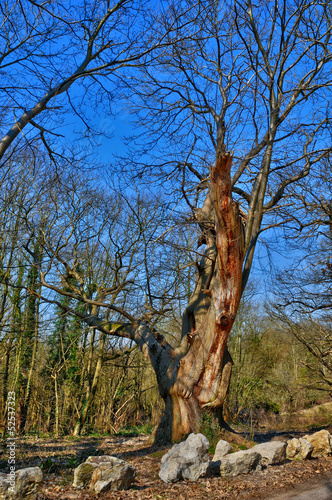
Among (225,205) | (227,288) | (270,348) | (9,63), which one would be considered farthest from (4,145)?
(270,348)

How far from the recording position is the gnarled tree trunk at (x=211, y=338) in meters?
6.26

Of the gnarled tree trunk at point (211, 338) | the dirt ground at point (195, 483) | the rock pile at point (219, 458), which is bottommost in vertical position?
the dirt ground at point (195, 483)

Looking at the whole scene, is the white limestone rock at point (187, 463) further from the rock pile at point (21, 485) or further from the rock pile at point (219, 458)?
the rock pile at point (21, 485)

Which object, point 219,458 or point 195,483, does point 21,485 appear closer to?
point 195,483

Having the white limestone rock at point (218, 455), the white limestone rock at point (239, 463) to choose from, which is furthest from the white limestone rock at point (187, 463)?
the white limestone rock at point (239, 463)

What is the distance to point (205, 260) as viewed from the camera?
8.27m

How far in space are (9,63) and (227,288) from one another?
4673 mm

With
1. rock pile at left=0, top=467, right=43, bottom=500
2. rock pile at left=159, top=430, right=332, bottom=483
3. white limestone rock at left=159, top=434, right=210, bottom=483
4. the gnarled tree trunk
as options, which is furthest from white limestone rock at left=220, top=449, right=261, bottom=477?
rock pile at left=0, top=467, right=43, bottom=500

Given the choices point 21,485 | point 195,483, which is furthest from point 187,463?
point 21,485

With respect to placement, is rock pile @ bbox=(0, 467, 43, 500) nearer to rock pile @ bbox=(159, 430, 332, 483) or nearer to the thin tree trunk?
rock pile @ bbox=(159, 430, 332, 483)

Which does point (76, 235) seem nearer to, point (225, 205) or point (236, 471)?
point (225, 205)

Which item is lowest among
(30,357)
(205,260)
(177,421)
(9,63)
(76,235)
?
(177,421)

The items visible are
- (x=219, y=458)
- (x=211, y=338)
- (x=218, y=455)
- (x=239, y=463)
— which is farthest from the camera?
(x=211, y=338)

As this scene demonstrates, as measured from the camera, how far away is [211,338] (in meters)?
6.79
